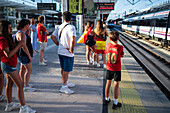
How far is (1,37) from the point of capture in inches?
109

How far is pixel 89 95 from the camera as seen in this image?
382cm

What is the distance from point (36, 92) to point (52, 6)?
20.8 meters

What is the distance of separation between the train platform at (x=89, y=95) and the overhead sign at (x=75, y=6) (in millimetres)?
4618

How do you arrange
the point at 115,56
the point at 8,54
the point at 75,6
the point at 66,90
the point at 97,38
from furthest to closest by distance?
the point at 75,6, the point at 97,38, the point at 66,90, the point at 115,56, the point at 8,54

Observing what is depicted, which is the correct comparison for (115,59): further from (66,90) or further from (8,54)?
(8,54)

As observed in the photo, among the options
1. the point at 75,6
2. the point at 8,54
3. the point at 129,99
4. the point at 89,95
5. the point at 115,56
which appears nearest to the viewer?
the point at 8,54

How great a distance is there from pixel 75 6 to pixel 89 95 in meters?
6.56

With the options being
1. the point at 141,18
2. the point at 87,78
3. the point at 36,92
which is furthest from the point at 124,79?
the point at 141,18

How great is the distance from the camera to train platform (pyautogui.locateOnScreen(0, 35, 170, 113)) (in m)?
3.24

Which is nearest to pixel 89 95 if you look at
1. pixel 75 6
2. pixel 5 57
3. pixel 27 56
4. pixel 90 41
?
pixel 27 56

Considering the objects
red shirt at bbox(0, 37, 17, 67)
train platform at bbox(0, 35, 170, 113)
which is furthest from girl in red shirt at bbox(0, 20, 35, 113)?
train platform at bbox(0, 35, 170, 113)

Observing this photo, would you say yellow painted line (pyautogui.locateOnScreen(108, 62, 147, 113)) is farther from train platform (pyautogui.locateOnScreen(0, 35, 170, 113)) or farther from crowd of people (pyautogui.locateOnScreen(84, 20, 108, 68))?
crowd of people (pyautogui.locateOnScreen(84, 20, 108, 68))

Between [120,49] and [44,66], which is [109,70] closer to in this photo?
[120,49]

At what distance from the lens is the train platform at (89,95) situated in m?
3.24
